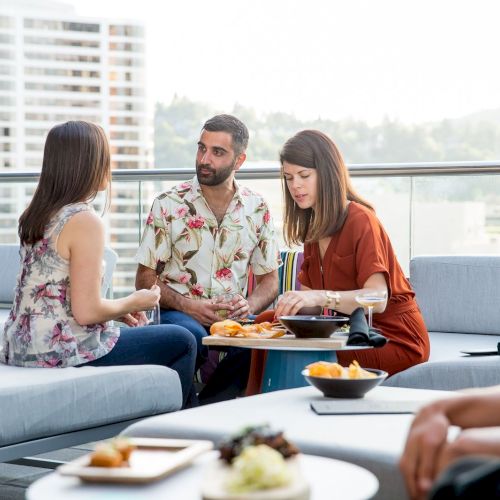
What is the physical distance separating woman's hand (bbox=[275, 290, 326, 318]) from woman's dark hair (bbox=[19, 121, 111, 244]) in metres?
0.69

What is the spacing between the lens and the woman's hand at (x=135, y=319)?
11.7 feet

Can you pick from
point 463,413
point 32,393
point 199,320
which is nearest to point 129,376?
point 32,393

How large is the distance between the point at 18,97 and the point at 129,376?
23904 millimetres

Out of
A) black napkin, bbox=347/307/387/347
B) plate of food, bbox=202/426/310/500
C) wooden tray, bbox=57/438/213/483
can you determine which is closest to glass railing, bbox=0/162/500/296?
black napkin, bbox=347/307/387/347

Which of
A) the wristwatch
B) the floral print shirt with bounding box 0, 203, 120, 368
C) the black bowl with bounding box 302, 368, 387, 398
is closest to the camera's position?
the black bowl with bounding box 302, 368, 387, 398

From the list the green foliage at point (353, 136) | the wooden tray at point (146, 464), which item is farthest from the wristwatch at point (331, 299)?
the green foliage at point (353, 136)

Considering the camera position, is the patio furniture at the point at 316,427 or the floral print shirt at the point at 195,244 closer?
the patio furniture at the point at 316,427

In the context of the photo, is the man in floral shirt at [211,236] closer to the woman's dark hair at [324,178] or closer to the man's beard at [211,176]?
the man's beard at [211,176]

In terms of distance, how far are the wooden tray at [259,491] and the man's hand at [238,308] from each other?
7.50 ft

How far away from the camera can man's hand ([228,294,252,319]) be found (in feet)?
12.9

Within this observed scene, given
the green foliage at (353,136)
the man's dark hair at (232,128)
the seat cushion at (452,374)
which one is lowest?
the seat cushion at (452,374)

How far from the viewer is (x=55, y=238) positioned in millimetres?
3150

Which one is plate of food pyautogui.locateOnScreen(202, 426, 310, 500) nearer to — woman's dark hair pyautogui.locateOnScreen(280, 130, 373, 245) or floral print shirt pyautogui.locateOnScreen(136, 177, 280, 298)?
woman's dark hair pyautogui.locateOnScreen(280, 130, 373, 245)

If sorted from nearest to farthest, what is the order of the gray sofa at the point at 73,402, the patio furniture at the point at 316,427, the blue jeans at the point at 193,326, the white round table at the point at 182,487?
1. the white round table at the point at 182,487
2. the patio furniture at the point at 316,427
3. the gray sofa at the point at 73,402
4. the blue jeans at the point at 193,326
